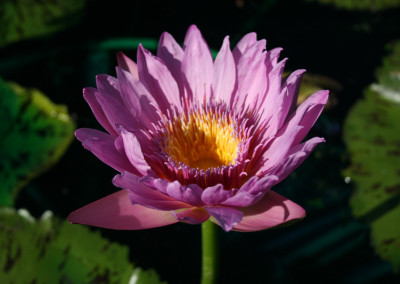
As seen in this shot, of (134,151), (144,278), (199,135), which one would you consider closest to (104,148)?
(134,151)

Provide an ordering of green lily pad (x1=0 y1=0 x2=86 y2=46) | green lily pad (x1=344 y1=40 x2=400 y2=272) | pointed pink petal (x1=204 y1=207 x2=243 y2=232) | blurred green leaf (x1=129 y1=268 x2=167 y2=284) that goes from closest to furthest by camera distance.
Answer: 1. pointed pink petal (x1=204 y1=207 x2=243 y2=232)
2. blurred green leaf (x1=129 y1=268 x2=167 y2=284)
3. green lily pad (x1=344 y1=40 x2=400 y2=272)
4. green lily pad (x1=0 y1=0 x2=86 y2=46)

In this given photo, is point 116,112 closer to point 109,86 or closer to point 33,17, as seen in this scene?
point 109,86

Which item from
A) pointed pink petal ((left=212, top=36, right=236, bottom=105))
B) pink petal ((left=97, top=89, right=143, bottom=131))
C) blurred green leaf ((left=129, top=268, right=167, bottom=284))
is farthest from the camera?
blurred green leaf ((left=129, top=268, right=167, bottom=284))

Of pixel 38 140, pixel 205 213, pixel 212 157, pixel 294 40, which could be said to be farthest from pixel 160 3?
pixel 205 213

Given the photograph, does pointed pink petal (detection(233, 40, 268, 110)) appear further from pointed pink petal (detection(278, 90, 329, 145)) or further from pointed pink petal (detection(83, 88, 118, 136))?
pointed pink petal (detection(83, 88, 118, 136))

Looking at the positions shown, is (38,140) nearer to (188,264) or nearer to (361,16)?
(188,264)

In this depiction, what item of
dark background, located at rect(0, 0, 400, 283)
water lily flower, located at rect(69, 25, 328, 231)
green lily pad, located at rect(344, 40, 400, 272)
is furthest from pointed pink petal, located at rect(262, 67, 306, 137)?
green lily pad, located at rect(344, 40, 400, 272)
